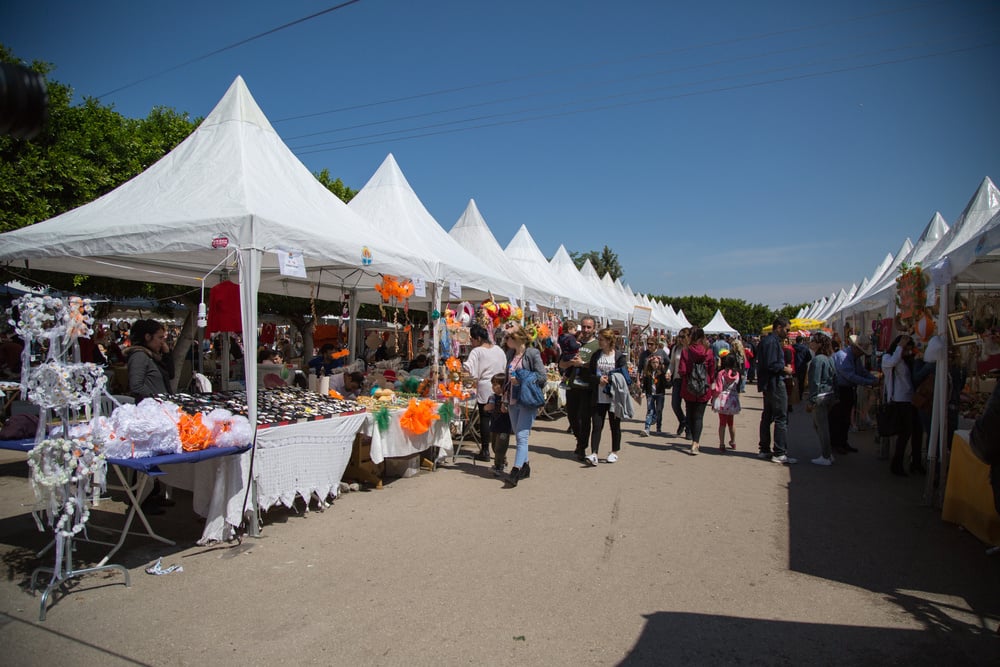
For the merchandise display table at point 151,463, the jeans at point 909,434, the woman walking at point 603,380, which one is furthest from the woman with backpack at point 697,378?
the merchandise display table at point 151,463

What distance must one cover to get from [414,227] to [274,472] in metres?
4.78

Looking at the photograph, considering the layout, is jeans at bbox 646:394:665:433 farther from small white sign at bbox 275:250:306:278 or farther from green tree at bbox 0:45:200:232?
green tree at bbox 0:45:200:232

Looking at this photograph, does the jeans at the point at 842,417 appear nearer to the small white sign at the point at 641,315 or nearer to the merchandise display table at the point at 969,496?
the merchandise display table at the point at 969,496

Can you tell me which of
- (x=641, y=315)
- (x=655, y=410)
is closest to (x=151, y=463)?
(x=655, y=410)

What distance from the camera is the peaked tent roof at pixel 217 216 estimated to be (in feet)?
16.5

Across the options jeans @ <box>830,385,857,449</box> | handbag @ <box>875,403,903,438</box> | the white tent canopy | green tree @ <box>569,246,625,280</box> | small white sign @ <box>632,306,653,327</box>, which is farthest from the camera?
green tree @ <box>569,246,625,280</box>

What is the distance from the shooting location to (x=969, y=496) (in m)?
4.80

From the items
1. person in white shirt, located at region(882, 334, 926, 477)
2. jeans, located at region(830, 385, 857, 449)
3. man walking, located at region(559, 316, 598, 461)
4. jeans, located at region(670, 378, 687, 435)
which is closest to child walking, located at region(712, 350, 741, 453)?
jeans, located at region(670, 378, 687, 435)

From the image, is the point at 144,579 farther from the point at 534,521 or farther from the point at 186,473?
the point at 534,521

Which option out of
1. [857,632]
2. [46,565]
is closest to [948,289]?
Answer: [857,632]

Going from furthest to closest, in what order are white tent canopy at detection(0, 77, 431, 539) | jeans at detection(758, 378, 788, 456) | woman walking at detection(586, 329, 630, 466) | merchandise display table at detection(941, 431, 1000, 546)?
jeans at detection(758, 378, 788, 456)
woman walking at detection(586, 329, 630, 466)
white tent canopy at detection(0, 77, 431, 539)
merchandise display table at detection(941, 431, 1000, 546)

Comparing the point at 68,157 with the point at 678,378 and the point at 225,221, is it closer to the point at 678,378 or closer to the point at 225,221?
the point at 225,221

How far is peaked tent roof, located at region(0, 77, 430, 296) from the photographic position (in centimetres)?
502

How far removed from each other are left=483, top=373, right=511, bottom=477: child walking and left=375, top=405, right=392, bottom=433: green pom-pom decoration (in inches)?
52.9
